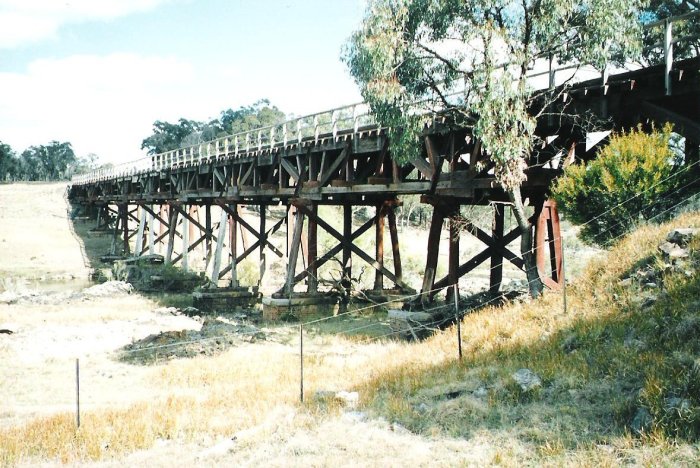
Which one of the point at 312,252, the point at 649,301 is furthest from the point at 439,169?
the point at 312,252

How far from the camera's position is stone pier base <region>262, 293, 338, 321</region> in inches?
672

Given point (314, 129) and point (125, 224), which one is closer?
point (314, 129)

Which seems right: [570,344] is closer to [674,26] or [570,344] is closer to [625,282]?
[625,282]

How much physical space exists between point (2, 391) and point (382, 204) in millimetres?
11013

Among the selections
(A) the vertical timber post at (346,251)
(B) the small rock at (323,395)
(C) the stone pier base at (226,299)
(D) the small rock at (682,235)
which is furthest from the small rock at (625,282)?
(C) the stone pier base at (226,299)

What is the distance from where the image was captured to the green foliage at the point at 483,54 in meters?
9.41

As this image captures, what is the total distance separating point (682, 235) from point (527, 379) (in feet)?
11.0

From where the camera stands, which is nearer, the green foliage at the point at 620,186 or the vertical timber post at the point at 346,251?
the green foliage at the point at 620,186

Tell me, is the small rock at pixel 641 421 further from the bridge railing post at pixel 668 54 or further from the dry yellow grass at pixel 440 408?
the bridge railing post at pixel 668 54

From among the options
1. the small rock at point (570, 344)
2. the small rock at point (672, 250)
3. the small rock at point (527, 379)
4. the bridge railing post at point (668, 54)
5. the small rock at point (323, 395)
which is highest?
the bridge railing post at point (668, 54)

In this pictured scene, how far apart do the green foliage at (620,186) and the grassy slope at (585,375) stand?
1.53ft

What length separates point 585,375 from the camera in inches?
265

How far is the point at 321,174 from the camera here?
51.5 ft

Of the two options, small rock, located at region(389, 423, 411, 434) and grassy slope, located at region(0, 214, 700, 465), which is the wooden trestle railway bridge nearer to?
grassy slope, located at region(0, 214, 700, 465)
